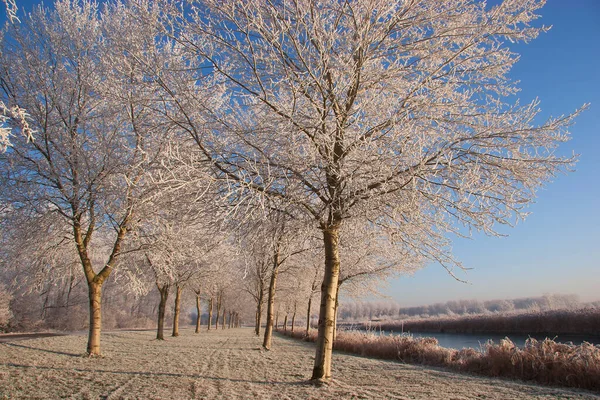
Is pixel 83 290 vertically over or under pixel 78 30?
under

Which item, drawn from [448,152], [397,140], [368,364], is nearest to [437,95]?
[448,152]

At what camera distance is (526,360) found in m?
7.51

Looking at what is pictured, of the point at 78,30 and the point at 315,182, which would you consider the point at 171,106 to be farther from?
the point at 78,30

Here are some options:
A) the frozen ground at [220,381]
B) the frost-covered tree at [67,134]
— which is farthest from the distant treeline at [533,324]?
the frost-covered tree at [67,134]

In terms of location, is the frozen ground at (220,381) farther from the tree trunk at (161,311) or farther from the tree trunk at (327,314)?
the tree trunk at (161,311)

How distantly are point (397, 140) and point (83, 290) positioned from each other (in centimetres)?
4630

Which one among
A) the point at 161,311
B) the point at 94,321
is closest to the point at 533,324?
the point at 161,311

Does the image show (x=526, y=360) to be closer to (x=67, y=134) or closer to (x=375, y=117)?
(x=375, y=117)

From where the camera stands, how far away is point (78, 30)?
9.60 m

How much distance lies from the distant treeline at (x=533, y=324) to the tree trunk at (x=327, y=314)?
10.7m

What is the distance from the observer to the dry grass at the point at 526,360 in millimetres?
6545

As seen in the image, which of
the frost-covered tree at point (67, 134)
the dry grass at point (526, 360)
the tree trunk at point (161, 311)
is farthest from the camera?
the tree trunk at point (161, 311)

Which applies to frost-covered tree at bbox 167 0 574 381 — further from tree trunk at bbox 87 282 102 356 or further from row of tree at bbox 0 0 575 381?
tree trunk at bbox 87 282 102 356

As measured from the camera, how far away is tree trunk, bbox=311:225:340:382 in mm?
5797
